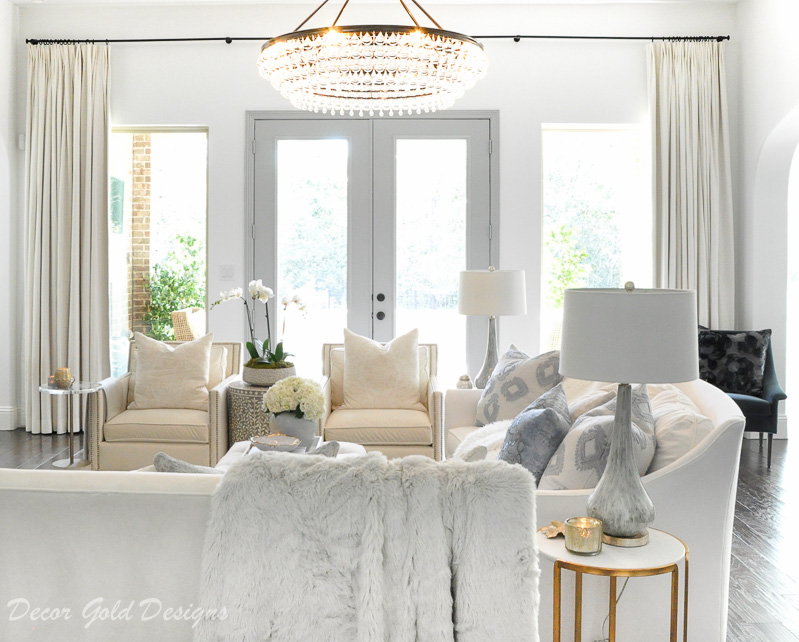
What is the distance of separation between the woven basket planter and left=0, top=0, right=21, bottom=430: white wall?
8.44ft

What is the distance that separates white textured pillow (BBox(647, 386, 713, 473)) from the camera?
254cm

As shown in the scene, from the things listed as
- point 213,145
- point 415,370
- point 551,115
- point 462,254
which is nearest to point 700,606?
point 415,370

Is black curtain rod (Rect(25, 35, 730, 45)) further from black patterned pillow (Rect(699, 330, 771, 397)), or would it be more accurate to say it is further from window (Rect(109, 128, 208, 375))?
black patterned pillow (Rect(699, 330, 771, 397))

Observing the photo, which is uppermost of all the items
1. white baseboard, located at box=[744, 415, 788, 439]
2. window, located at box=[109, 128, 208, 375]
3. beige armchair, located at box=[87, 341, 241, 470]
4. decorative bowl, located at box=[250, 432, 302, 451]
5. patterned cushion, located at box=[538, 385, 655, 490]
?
window, located at box=[109, 128, 208, 375]

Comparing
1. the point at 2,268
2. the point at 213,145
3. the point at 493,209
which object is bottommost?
the point at 2,268

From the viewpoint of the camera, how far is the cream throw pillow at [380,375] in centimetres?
492

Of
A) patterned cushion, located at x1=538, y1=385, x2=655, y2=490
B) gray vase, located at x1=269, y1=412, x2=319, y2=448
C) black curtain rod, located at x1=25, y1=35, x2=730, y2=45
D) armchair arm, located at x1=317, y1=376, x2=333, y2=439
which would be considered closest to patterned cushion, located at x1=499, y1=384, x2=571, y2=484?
patterned cushion, located at x1=538, y1=385, x2=655, y2=490

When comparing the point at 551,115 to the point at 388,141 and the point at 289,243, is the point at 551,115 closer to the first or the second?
the point at 388,141

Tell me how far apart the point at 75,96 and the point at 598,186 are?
4094 mm

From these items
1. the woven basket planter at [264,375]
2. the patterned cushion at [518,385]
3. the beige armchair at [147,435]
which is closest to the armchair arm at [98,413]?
the beige armchair at [147,435]

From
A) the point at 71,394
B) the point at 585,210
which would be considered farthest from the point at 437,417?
the point at 585,210

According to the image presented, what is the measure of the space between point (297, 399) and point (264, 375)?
3.56 ft

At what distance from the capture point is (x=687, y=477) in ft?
7.97

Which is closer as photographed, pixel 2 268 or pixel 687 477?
pixel 687 477
